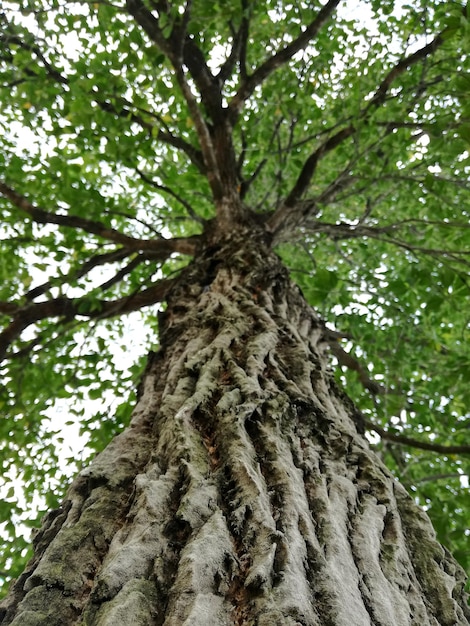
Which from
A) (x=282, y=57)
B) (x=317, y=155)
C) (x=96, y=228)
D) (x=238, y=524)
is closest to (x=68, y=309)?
(x=96, y=228)

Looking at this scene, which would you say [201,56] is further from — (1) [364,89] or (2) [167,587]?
(2) [167,587]

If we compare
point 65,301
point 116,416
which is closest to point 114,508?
point 65,301

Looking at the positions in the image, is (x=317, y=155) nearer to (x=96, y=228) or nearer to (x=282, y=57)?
(x=282, y=57)

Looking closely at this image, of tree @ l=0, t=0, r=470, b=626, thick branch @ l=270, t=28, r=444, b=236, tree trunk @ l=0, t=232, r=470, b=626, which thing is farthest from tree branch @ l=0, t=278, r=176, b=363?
tree trunk @ l=0, t=232, r=470, b=626

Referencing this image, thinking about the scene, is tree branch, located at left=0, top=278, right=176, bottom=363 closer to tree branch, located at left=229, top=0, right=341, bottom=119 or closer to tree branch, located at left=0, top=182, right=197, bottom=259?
tree branch, located at left=0, top=182, right=197, bottom=259

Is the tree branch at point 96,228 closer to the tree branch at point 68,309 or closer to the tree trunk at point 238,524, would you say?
the tree branch at point 68,309

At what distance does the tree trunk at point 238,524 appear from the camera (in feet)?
3.05

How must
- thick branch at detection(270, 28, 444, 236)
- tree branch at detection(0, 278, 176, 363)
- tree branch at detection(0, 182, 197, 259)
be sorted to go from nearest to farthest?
tree branch at detection(0, 278, 176, 363), tree branch at detection(0, 182, 197, 259), thick branch at detection(270, 28, 444, 236)

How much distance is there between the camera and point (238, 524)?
1097 mm

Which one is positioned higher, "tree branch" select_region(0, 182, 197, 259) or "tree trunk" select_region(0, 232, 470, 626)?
"tree branch" select_region(0, 182, 197, 259)

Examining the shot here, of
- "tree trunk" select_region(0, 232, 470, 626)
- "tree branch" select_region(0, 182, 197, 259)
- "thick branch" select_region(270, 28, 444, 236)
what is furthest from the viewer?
"thick branch" select_region(270, 28, 444, 236)

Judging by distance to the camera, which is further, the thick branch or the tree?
the thick branch

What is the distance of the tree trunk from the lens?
0.93m

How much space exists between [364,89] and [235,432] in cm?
388
